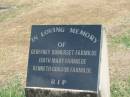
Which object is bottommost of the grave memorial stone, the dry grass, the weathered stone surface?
the weathered stone surface

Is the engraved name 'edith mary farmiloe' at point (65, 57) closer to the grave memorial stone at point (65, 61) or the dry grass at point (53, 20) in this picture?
the grave memorial stone at point (65, 61)

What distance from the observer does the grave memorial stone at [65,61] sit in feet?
24.6

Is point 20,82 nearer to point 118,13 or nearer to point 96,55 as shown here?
point 96,55

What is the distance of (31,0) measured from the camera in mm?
23688

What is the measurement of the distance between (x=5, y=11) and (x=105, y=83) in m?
14.4

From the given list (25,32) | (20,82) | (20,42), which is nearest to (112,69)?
(20,82)

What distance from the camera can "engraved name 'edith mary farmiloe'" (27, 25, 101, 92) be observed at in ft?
24.7

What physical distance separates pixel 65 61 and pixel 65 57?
0.21ft

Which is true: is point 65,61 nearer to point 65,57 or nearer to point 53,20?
point 65,57

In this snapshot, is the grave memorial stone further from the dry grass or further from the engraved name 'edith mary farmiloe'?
the dry grass

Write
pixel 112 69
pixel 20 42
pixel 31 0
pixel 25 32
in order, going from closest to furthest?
1. pixel 112 69
2. pixel 20 42
3. pixel 25 32
4. pixel 31 0

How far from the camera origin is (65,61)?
770 centimetres

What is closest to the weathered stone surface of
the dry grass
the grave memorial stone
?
the grave memorial stone

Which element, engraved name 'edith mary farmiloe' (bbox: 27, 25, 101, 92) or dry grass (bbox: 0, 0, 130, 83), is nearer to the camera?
engraved name 'edith mary farmiloe' (bbox: 27, 25, 101, 92)
